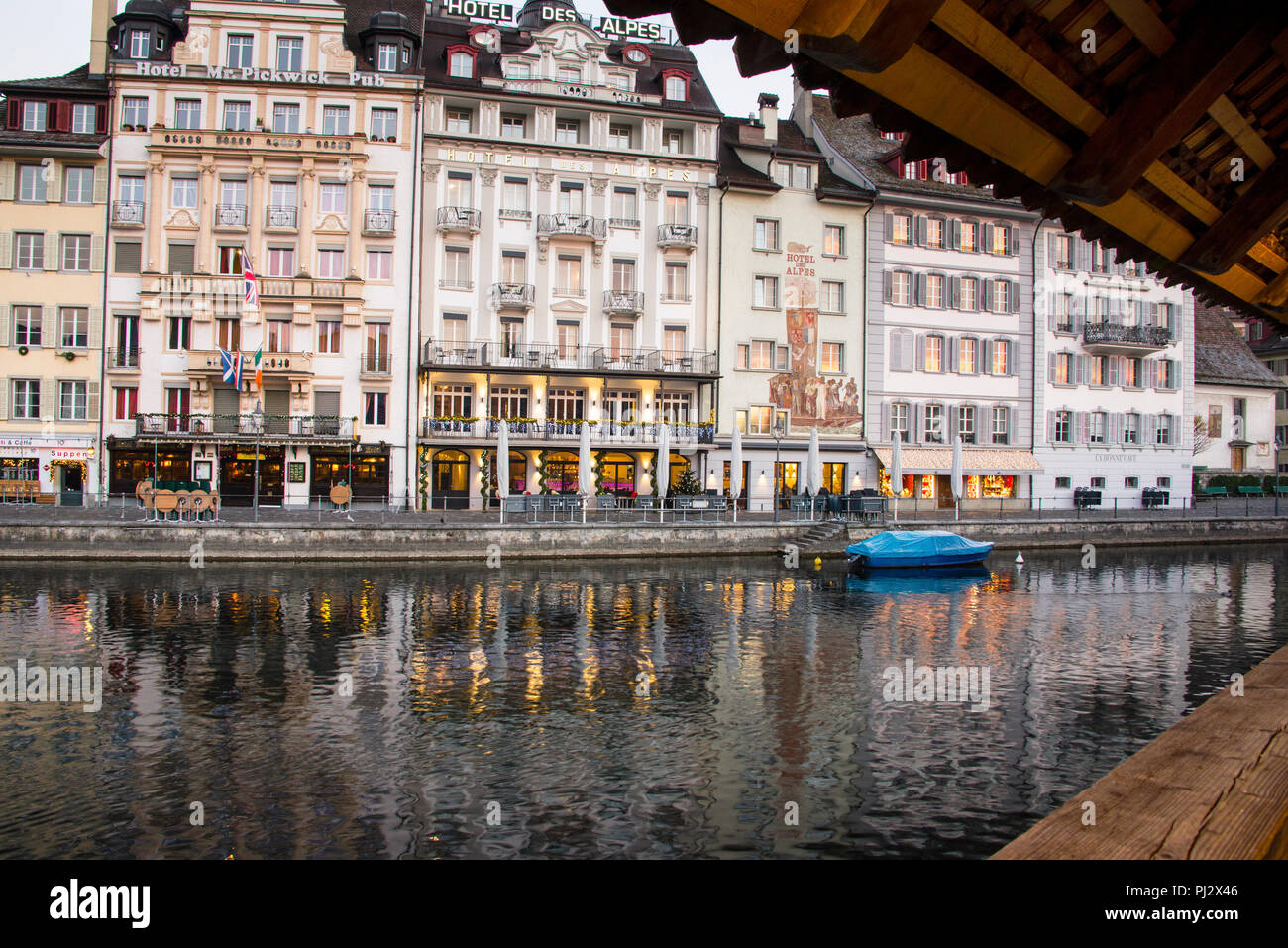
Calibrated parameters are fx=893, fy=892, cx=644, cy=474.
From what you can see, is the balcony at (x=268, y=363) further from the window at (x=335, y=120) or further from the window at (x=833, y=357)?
the window at (x=833, y=357)

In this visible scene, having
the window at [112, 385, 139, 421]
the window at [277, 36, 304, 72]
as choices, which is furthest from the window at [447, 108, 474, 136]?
the window at [112, 385, 139, 421]

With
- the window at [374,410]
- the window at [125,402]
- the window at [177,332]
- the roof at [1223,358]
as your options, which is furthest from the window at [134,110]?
the roof at [1223,358]

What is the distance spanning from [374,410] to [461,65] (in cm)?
1823

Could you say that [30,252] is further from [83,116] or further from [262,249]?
[262,249]

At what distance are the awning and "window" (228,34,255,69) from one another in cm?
3751

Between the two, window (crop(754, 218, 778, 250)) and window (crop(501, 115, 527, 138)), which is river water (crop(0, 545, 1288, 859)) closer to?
window (crop(754, 218, 778, 250))

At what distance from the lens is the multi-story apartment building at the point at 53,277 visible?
41750 millimetres

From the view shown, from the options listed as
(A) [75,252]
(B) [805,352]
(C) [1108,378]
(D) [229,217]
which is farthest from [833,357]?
(A) [75,252]

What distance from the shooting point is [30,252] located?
4262 cm

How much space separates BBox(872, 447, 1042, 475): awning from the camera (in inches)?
1924

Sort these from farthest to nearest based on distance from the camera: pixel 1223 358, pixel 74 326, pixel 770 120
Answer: pixel 1223 358 < pixel 770 120 < pixel 74 326

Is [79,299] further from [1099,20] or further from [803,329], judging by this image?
[1099,20]

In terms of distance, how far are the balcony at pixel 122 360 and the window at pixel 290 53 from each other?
51.1 feet

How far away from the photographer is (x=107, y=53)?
45.8m
